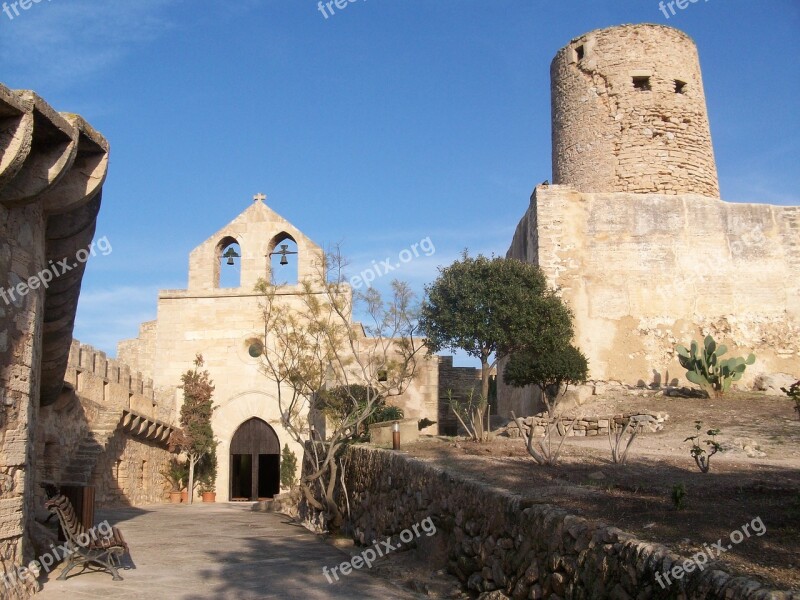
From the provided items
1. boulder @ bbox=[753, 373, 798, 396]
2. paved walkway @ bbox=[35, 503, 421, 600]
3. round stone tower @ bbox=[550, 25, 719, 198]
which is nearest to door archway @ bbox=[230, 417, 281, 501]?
paved walkway @ bbox=[35, 503, 421, 600]

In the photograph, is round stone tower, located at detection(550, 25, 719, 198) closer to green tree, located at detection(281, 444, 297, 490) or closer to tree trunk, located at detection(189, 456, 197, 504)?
green tree, located at detection(281, 444, 297, 490)

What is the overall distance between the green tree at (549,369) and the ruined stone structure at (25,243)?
461 inches

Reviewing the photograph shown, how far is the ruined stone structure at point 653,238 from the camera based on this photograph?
20438 millimetres

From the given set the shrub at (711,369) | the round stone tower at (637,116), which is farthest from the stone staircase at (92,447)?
the round stone tower at (637,116)

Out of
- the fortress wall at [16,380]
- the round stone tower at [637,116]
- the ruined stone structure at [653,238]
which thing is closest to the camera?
the fortress wall at [16,380]

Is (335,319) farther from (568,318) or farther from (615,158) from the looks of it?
(615,158)

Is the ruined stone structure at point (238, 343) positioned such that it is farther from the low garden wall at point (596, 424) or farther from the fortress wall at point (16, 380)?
the fortress wall at point (16, 380)

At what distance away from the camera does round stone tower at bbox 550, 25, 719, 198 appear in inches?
869

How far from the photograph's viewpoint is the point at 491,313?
1842 centimetres

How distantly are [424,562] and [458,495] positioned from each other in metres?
1.20

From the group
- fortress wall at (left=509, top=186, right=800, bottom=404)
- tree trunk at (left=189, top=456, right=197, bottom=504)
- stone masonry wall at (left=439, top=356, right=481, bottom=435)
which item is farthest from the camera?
stone masonry wall at (left=439, top=356, right=481, bottom=435)

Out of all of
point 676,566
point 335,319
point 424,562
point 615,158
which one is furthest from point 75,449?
point 615,158

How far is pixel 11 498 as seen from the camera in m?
6.64

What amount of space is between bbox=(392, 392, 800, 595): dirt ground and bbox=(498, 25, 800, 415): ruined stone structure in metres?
3.39
